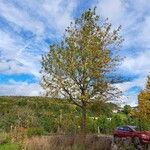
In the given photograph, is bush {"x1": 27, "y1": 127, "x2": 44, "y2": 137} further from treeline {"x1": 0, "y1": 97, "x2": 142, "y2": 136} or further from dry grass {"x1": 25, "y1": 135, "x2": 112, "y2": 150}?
dry grass {"x1": 25, "y1": 135, "x2": 112, "y2": 150}

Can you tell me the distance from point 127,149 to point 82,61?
22.4ft

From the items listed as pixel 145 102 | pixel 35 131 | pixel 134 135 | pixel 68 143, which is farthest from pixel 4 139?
pixel 145 102

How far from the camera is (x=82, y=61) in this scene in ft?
97.2

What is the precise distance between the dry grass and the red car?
1.88 m

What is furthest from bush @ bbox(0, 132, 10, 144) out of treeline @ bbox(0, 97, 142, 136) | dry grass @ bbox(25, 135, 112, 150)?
dry grass @ bbox(25, 135, 112, 150)

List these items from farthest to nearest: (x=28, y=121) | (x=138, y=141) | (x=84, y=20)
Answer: (x=28, y=121) → (x=84, y=20) → (x=138, y=141)

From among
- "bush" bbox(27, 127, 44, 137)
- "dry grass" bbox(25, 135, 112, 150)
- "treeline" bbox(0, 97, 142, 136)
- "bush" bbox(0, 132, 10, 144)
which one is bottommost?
"dry grass" bbox(25, 135, 112, 150)

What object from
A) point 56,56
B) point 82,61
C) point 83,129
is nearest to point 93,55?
point 82,61

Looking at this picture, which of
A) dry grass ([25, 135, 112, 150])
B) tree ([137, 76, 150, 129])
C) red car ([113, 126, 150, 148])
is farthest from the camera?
tree ([137, 76, 150, 129])

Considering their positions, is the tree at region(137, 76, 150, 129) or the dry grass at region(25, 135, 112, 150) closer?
the dry grass at region(25, 135, 112, 150)

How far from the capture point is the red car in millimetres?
29466

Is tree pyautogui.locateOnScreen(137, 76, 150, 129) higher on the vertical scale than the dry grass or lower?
higher

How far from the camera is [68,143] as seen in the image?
2645 centimetres

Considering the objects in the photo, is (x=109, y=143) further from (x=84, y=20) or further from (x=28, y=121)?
(x=28, y=121)
